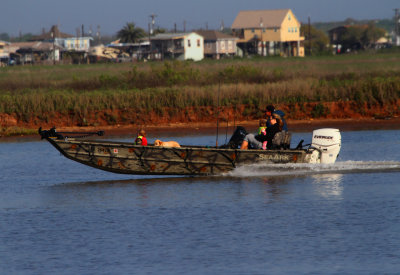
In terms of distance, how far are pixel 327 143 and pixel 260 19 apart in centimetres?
10618

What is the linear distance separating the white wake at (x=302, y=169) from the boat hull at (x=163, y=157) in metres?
0.14

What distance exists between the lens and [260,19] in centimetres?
12356

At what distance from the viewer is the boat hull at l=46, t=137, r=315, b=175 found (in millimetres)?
18891

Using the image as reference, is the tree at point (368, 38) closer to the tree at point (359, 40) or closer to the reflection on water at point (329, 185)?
the tree at point (359, 40)

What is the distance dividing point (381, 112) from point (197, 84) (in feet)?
31.3

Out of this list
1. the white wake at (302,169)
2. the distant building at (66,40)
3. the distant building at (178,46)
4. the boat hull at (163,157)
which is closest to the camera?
the boat hull at (163,157)

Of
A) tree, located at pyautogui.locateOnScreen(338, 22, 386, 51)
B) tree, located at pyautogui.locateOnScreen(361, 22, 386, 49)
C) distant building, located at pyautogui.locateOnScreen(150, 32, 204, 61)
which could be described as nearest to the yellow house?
distant building, located at pyautogui.locateOnScreen(150, 32, 204, 61)

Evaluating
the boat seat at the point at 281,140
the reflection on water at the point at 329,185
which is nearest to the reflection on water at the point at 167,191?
the reflection on water at the point at 329,185

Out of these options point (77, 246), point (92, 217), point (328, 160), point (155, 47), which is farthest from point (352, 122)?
point (155, 47)

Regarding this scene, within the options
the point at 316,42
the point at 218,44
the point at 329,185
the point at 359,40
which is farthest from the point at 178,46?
the point at 329,185

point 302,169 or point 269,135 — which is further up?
point 269,135

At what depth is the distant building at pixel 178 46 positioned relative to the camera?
11562cm

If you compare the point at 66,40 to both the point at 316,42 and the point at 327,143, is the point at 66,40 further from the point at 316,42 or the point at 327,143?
the point at 327,143

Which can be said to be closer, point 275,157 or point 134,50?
point 275,157
